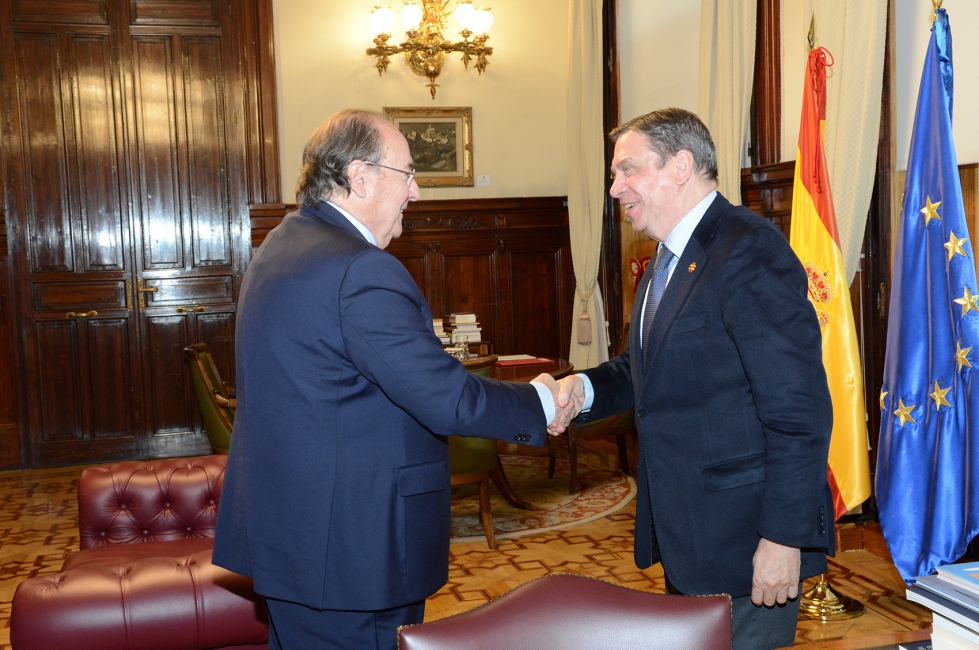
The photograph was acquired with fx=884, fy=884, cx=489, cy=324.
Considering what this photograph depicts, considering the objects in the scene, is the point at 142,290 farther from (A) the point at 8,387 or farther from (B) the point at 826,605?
(B) the point at 826,605

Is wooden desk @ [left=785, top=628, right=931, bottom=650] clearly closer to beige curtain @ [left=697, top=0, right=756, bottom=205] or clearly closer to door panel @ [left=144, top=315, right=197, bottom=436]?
beige curtain @ [left=697, top=0, right=756, bottom=205]

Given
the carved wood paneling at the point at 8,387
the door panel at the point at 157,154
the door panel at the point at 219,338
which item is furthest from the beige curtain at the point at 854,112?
the carved wood paneling at the point at 8,387

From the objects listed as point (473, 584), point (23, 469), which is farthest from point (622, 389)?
point (23, 469)

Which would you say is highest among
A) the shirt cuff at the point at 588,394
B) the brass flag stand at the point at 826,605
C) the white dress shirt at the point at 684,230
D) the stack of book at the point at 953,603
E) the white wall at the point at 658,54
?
the white wall at the point at 658,54

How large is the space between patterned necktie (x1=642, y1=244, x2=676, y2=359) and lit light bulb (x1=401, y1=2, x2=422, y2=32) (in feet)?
18.1

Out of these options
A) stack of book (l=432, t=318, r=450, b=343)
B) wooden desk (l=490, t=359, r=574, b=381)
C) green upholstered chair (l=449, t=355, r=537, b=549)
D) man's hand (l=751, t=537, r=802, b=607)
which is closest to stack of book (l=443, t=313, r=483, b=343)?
stack of book (l=432, t=318, r=450, b=343)

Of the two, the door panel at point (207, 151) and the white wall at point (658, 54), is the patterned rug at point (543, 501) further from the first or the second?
the door panel at point (207, 151)

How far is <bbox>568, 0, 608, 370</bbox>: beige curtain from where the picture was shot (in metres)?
6.97

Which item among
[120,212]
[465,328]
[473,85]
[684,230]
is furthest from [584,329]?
[684,230]

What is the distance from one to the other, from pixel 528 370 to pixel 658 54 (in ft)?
8.57

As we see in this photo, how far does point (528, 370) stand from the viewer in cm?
527

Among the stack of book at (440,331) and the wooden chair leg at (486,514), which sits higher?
the stack of book at (440,331)

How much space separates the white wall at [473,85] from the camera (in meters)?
7.30

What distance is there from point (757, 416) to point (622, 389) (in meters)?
0.71
